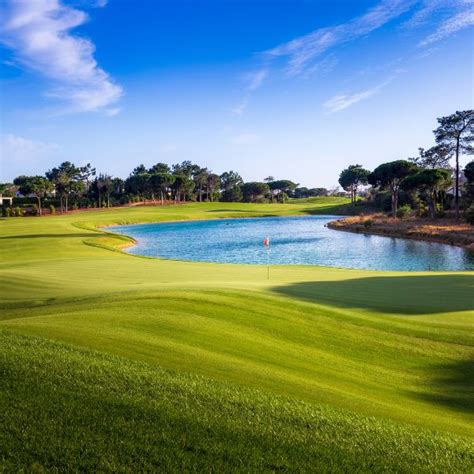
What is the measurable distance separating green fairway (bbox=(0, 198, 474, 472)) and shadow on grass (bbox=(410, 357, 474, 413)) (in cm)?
4

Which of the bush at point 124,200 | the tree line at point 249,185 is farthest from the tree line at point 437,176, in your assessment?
the bush at point 124,200

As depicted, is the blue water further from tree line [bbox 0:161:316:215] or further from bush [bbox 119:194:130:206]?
bush [bbox 119:194:130:206]

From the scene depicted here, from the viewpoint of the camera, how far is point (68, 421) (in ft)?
17.0

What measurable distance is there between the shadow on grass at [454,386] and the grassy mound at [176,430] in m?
2.36

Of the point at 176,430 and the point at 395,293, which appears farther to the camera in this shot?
the point at 395,293

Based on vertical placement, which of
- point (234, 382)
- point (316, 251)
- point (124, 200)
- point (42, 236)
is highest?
point (124, 200)

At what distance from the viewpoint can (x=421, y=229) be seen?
185 feet

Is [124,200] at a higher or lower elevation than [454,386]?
higher

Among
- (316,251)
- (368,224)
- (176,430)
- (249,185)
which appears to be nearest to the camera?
(176,430)

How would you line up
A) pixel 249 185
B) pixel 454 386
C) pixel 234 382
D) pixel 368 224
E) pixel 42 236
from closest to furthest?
pixel 234 382 → pixel 454 386 → pixel 42 236 → pixel 368 224 → pixel 249 185

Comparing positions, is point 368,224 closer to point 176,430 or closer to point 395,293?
point 395,293

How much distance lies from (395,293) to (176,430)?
13346mm

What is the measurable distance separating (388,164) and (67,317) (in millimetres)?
82041

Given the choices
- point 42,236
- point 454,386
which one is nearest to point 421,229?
point 42,236
